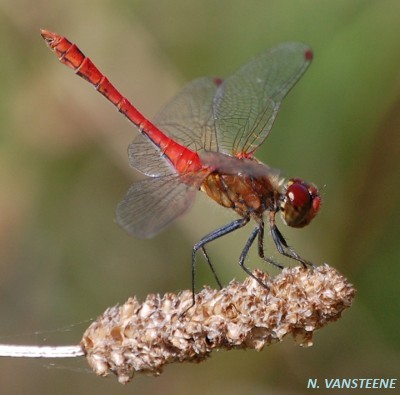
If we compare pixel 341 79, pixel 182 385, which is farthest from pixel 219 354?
pixel 341 79

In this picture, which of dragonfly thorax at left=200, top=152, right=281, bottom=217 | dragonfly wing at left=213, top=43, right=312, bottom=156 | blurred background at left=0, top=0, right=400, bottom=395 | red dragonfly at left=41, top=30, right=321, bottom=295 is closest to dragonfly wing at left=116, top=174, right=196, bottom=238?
red dragonfly at left=41, top=30, right=321, bottom=295

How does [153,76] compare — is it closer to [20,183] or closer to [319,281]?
[20,183]

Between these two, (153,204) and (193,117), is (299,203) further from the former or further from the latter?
(193,117)

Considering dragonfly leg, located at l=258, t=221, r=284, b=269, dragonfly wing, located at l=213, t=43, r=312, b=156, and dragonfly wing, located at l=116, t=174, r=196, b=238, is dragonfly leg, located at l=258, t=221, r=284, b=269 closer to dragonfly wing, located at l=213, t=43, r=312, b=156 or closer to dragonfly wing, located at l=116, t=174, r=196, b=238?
dragonfly wing, located at l=116, t=174, r=196, b=238

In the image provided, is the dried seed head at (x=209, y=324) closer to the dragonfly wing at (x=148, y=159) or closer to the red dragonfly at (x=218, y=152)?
the red dragonfly at (x=218, y=152)

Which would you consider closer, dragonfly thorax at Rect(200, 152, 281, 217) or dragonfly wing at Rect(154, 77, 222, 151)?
dragonfly thorax at Rect(200, 152, 281, 217)

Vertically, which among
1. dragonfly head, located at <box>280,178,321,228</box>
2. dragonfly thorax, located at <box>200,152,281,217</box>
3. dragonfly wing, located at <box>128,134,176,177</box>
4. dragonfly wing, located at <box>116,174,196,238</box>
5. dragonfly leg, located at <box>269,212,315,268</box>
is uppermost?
dragonfly wing, located at <box>128,134,176,177</box>
